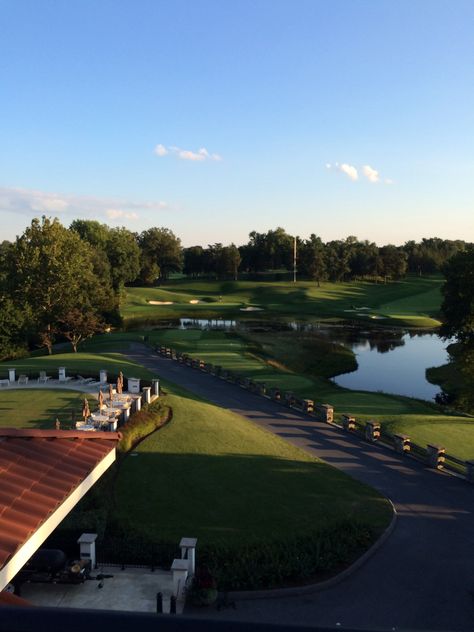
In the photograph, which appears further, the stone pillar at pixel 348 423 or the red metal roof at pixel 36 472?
the stone pillar at pixel 348 423

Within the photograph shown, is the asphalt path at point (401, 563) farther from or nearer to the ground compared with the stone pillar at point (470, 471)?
nearer to the ground

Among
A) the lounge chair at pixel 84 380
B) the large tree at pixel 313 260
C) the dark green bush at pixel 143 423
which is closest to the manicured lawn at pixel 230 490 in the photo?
the dark green bush at pixel 143 423

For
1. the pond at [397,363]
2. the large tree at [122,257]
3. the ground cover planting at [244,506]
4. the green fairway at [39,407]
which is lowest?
the pond at [397,363]

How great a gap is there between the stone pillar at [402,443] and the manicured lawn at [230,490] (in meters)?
4.28

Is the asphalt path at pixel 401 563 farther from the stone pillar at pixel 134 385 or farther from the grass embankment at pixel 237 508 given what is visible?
the stone pillar at pixel 134 385

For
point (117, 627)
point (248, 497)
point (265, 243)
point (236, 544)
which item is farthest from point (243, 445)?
point (265, 243)

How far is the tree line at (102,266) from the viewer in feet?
190

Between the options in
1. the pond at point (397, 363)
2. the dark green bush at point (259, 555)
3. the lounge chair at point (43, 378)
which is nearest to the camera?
the dark green bush at point (259, 555)

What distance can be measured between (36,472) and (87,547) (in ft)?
17.3

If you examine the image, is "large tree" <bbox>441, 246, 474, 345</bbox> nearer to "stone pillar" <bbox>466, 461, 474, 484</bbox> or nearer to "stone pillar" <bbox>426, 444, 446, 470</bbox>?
"stone pillar" <bbox>426, 444, 446, 470</bbox>

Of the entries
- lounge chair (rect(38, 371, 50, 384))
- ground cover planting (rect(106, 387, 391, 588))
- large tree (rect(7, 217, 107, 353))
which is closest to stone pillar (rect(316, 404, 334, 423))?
ground cover planting (rect(106, 387, 391, 588))

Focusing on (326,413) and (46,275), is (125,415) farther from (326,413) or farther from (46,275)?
(46,275)

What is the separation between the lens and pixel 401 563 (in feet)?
47.7

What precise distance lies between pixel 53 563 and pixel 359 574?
26.0 feet
